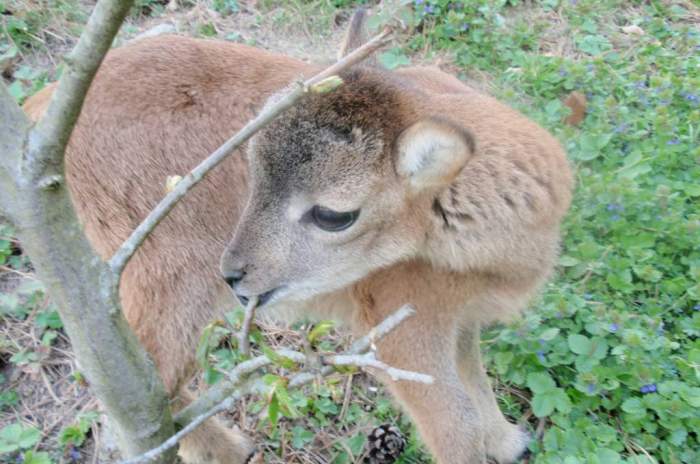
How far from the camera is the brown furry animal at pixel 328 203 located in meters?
2.73

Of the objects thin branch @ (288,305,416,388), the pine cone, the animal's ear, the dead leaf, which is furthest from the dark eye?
the dead leaf

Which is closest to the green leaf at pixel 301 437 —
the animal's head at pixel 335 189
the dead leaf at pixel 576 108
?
the animal's head at pixel 335 189

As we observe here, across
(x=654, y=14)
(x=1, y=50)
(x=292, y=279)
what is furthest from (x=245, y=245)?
(x=654, y=14)

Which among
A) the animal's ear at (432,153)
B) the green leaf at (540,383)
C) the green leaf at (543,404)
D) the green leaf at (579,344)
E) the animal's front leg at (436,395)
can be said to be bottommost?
the green leaf at (543,404)

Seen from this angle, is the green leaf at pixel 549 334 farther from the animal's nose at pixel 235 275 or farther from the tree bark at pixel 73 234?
the tree bark at pixel 73 234

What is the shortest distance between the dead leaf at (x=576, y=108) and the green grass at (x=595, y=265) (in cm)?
7

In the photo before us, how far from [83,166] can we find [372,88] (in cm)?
127

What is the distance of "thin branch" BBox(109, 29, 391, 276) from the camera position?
1.50 metres

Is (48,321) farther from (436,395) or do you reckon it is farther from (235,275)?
(436,395)

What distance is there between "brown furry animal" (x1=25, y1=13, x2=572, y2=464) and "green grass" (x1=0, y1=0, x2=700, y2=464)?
1.77 ft

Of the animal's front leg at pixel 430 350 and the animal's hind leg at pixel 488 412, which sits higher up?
the animal's front leg at pixel 430 350

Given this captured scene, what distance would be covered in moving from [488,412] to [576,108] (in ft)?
8.29

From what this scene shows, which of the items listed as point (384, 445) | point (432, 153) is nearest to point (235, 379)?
point (432, 153)

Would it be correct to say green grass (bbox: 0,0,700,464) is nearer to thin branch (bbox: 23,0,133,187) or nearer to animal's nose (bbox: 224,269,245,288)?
animal's nose (bbox: 224,269,245,288)
